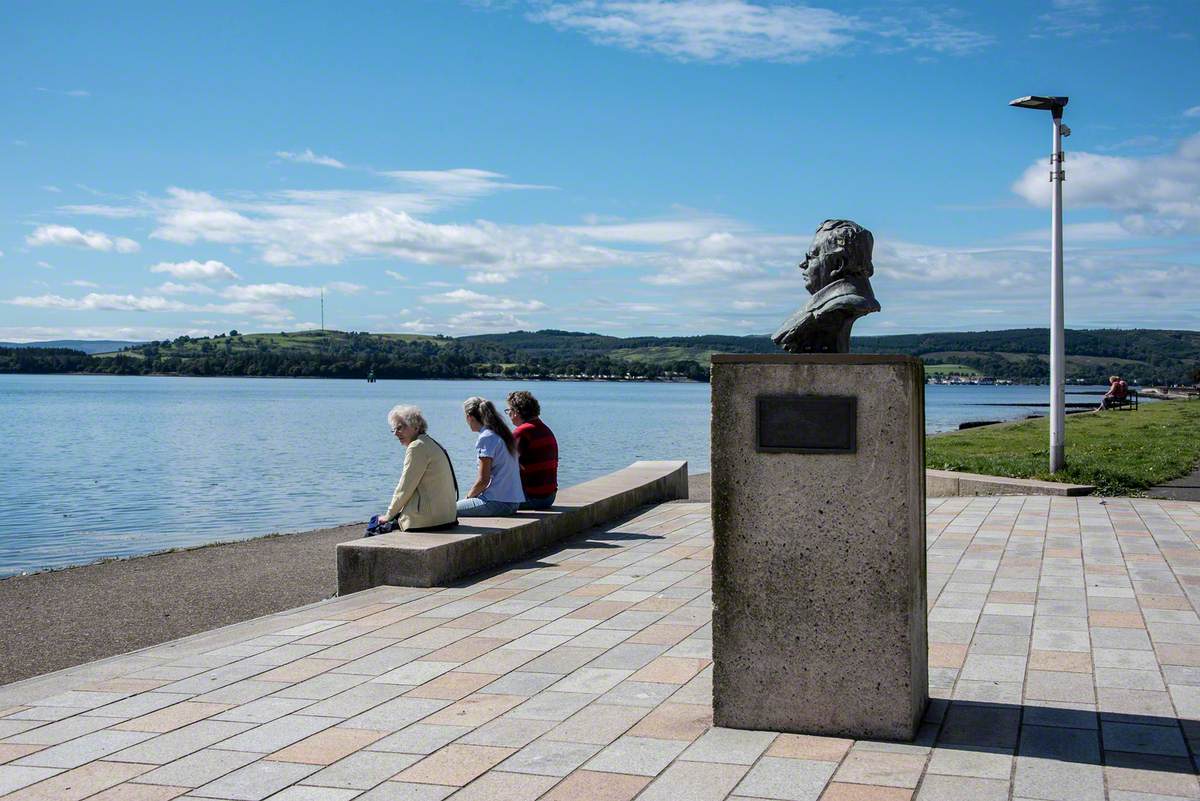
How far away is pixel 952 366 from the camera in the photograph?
134750 mm

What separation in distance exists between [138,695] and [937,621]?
4576 millimetres

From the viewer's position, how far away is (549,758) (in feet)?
15.3

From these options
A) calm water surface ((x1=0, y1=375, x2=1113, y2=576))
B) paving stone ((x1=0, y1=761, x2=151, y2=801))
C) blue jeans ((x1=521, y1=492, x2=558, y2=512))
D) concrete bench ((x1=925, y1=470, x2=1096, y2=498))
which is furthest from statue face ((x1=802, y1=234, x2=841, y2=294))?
calm water surface ((x1=0, y1=375, x2=1113, y2=576))

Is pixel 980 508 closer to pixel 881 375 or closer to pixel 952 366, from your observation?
pixel 881 375

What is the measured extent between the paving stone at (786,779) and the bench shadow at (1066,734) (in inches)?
25.1

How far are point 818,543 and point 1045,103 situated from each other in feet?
49.2

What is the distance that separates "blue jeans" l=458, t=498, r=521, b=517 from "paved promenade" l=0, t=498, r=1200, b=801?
1985mm

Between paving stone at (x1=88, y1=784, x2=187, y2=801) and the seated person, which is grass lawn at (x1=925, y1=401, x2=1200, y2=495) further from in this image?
paving stone at (x1=88, y1=784, x2=187, y2=801)

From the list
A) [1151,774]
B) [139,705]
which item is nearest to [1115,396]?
[1151,774]

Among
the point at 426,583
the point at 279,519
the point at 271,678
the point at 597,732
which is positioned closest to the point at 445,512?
the point at 426,583

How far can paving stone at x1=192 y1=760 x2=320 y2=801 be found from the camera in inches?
169

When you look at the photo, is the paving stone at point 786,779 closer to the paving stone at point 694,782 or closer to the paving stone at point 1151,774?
the paving stone at point 694,782

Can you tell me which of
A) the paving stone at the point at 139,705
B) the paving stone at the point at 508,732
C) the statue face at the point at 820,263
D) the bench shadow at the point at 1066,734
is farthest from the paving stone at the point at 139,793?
Answer: the statue face at the point at 820,263

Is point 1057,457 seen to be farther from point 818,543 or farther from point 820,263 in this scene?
point 818,543
